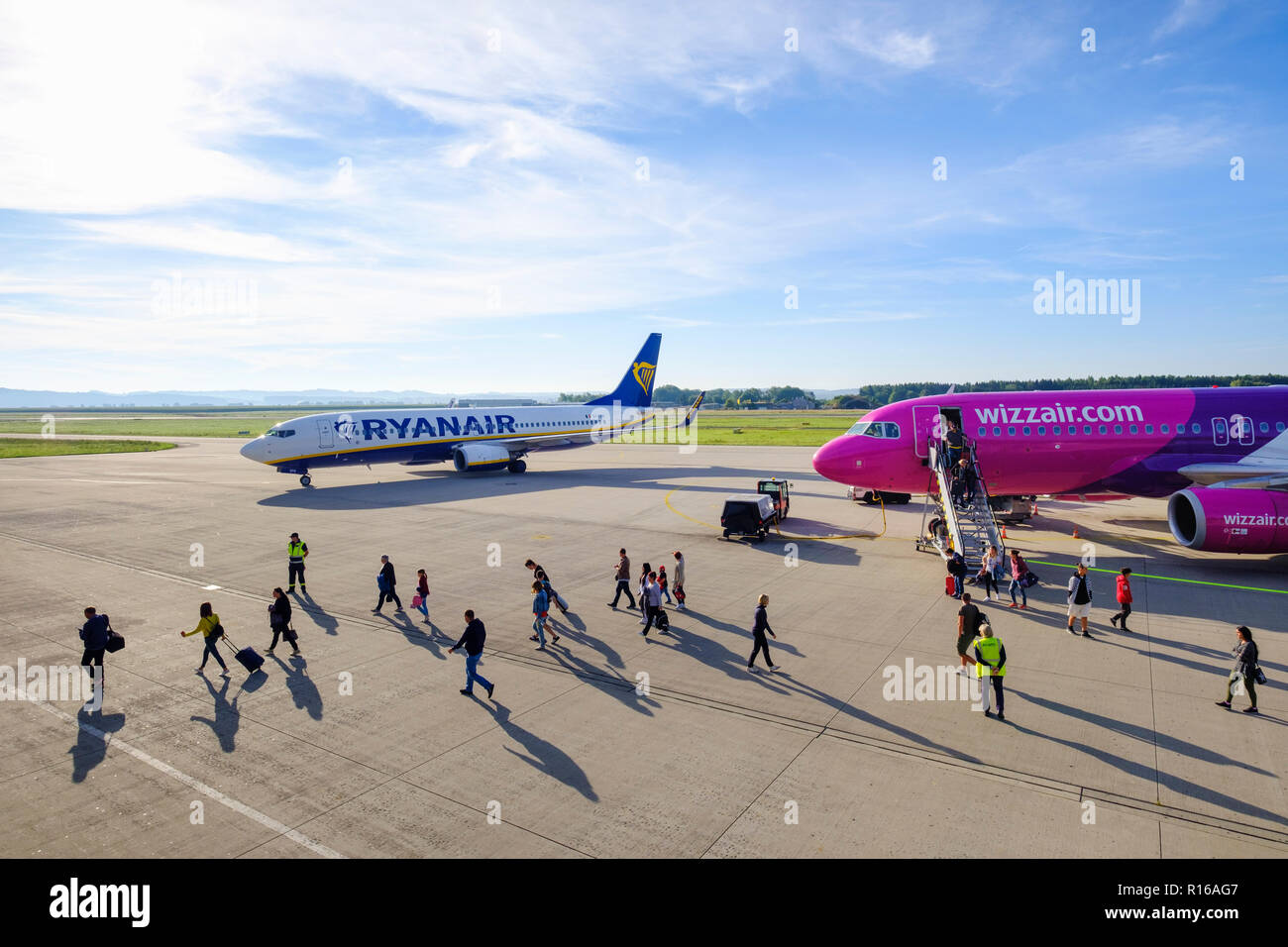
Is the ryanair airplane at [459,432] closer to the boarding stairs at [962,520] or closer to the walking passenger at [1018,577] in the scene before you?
the boarding stairs at [962,520]

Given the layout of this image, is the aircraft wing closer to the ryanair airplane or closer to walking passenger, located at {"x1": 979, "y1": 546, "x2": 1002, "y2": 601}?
walking passenger, located at {"x1": 979, "y1": 546, "x2": 1002, "y2": 601}

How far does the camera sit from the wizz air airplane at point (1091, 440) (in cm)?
2309

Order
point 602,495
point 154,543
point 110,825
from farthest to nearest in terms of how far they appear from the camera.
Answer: point 602,495 → point 154,543 → point 110,825

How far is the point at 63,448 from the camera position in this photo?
72875mm

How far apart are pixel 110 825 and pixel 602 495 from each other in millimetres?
28993

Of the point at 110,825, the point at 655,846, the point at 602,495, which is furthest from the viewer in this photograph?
the point at 602,495

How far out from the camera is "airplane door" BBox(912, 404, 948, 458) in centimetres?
2403

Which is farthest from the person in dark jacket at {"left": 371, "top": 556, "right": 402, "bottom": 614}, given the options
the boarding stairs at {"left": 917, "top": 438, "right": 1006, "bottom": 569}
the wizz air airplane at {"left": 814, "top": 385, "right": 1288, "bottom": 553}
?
the wizz air airplane at {"left": 814, "top": 385, "right": 1288, "bottom": 553}

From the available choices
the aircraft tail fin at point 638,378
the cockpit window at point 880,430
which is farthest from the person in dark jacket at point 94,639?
the aircraft tail fin at point 638,378

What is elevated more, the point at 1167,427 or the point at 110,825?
the point at 1167,427

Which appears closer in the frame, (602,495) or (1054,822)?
(1054,822)

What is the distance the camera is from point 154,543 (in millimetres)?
25406
